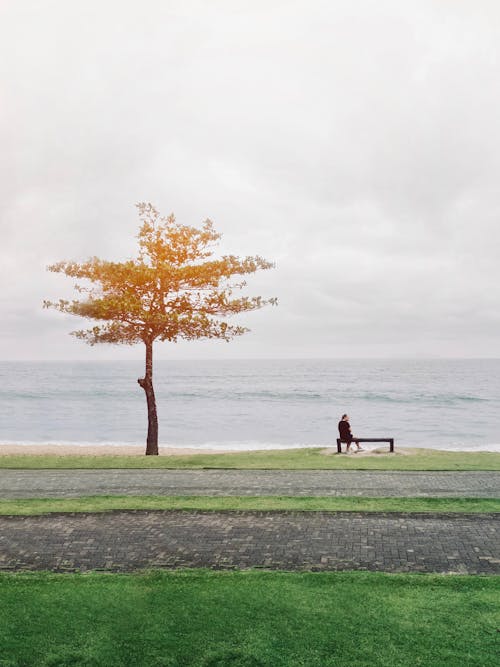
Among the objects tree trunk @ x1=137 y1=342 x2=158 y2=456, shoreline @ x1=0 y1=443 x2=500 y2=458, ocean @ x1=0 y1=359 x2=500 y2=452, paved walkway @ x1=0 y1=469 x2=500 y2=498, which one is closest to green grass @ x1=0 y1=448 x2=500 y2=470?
paved walkway @ x1=0 y1=469 x2=500 y2=498

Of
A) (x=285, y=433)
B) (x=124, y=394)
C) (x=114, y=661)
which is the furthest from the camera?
(x=124, y=394)

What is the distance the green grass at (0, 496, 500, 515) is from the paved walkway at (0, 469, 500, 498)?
645 mm

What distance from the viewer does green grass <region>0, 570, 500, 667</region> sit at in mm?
5828

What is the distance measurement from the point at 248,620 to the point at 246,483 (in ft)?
26.0

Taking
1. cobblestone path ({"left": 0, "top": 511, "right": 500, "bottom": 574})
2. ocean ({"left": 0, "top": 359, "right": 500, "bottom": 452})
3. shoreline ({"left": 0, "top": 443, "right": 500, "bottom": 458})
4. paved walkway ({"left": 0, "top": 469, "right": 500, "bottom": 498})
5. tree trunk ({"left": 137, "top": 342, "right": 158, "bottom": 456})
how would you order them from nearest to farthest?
cobblestone path ({"left": 0, "top": 511, "right": 500, "bottom": 574})
paved walkway ({"left": 0, "top": 469, "right": 500, "bottom": 498})
tree trunk ({"left": 137, "top": 342, "right": 158, "bottom": 456})
shoreline ({"left": 0, "top": 443, "right": 500, "bottom": 458})
ocean ({"left": 0, "top": 359, "right": 500, "bottom": 452})

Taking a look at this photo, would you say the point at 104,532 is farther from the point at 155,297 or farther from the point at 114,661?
the point at 155,297

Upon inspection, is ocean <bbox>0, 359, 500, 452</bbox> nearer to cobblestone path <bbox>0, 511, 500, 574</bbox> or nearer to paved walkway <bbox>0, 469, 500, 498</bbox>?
paved walkway <bbox>0, 469, 500, 498</bbox>

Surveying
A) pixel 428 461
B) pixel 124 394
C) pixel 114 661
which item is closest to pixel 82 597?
pixel 114 661

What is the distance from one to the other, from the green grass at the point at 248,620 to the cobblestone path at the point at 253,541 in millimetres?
722

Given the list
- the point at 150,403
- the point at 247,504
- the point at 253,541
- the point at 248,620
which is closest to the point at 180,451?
the point at 150,403

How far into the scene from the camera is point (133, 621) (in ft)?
21.7

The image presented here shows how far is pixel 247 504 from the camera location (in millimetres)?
11953

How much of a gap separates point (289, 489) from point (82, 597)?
7.11m

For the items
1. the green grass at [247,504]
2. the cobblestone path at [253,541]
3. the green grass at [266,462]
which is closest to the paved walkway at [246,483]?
the green grass at [247,504]
